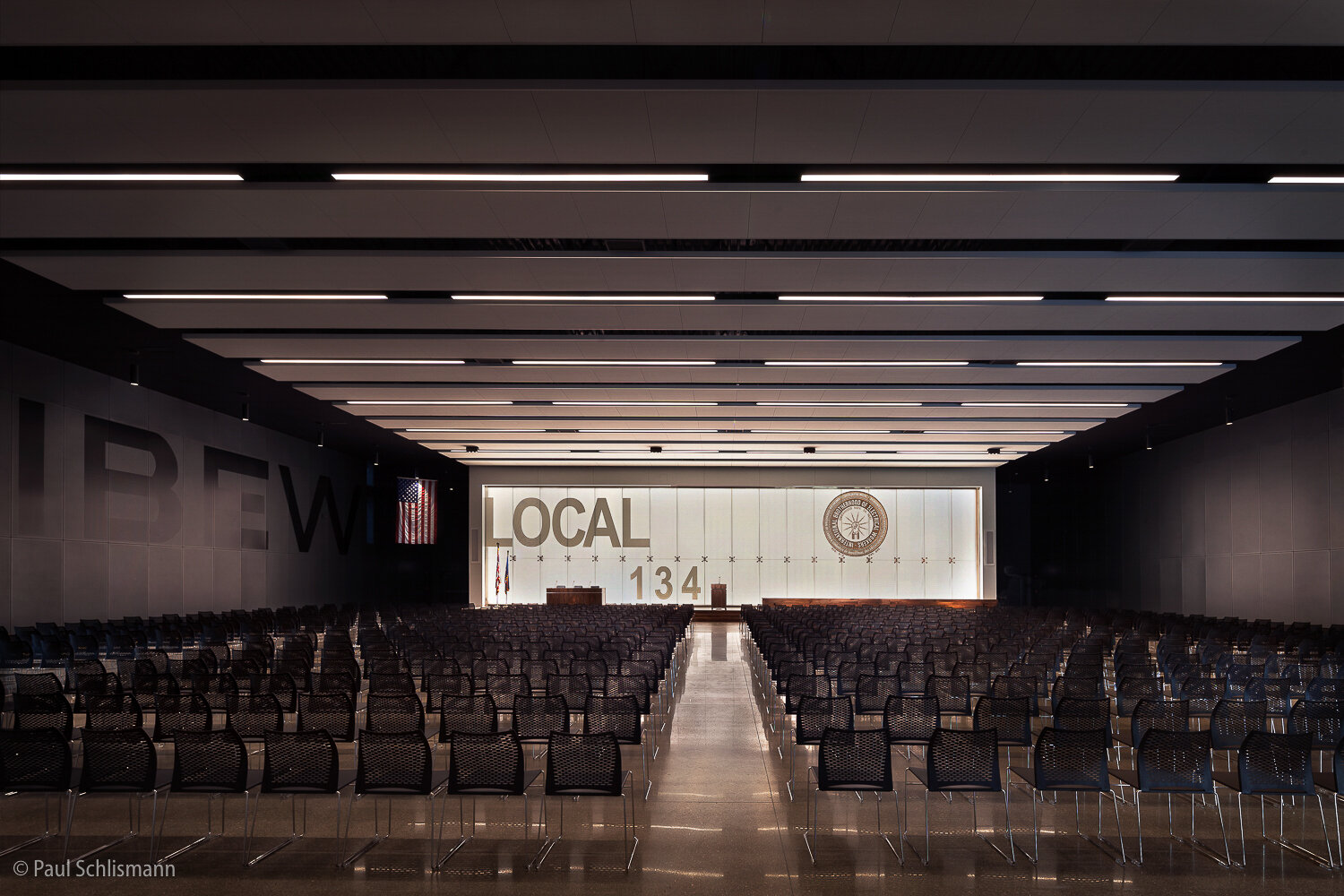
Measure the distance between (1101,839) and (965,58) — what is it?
18.6 feet

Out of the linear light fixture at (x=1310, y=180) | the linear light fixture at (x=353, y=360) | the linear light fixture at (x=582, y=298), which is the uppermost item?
the linear light fixture at (x=1310, y=180)

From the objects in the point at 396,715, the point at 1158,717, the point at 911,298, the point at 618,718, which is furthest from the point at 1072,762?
the point at 911,298

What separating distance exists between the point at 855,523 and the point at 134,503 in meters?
23.6

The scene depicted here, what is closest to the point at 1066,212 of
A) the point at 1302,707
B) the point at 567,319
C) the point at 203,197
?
the point at 1302,707

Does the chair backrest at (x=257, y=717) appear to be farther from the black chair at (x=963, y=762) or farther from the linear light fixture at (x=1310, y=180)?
the linear light fixture at (x=1310, y=180)

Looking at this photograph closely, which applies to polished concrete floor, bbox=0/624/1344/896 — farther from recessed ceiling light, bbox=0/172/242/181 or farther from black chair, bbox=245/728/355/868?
recessed ceiling light, bbox=0/172/242/181

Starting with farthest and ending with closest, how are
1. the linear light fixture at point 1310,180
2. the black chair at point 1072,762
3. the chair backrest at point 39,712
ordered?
the linear light fixture at point 1310,180, the chair backrest at point 39,712, the black chair at point 1072,762

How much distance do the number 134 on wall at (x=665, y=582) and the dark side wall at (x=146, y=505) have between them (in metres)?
9.97

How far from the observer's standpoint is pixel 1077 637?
55.5 ft

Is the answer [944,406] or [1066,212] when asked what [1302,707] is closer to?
[1066,212]

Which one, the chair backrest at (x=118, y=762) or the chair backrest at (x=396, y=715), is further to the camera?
the chair backrest at (x=396, y=715)

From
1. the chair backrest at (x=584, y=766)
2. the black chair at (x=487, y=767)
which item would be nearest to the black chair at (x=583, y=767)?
the chair backrest at (x=584, y=766)

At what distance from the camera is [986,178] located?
891cm

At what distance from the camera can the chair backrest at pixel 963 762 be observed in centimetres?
692
